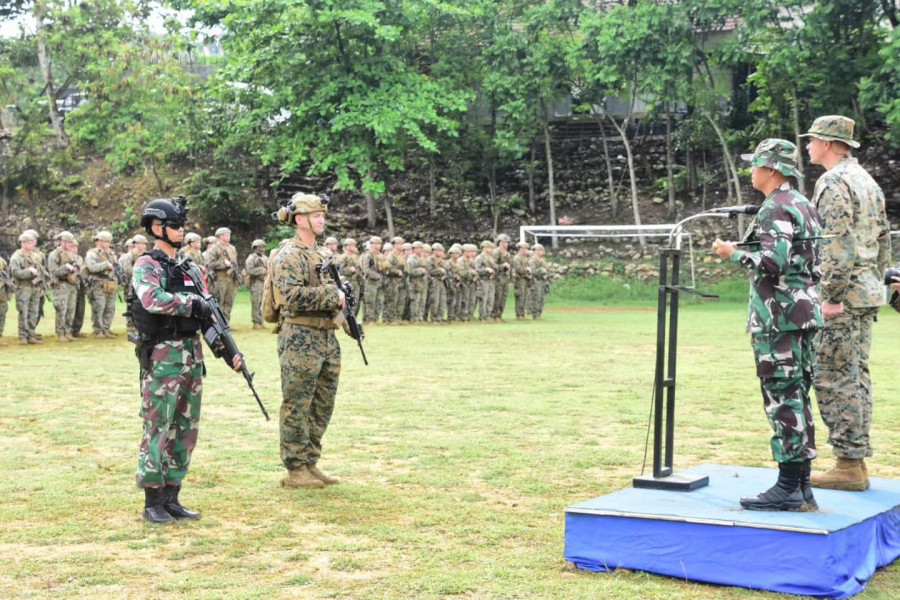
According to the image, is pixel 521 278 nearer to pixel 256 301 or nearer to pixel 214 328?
pixel 256 301

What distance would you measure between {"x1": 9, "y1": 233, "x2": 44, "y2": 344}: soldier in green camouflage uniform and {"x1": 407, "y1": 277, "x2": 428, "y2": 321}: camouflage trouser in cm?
851

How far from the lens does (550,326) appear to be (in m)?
23.7

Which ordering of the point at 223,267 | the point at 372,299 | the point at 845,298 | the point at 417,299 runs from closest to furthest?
the point at 845,298, the point at 223,267, the point at 372,299, the point at 417,299

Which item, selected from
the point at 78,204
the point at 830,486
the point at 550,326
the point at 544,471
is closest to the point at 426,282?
the point at 550,326

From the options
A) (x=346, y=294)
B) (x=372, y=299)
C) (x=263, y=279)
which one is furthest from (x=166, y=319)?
(x=372, y=299)

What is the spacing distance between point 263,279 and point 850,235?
1809 centimetres

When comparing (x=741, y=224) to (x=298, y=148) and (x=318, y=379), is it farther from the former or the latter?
(x=318, y=379)

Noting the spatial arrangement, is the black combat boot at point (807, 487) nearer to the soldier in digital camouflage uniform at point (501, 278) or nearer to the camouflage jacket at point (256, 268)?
the camouflage jacket at point (256, 268)

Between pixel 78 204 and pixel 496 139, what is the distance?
16912mm

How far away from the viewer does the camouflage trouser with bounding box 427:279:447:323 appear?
82.4 feet

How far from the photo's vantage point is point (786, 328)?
5719 millimetres

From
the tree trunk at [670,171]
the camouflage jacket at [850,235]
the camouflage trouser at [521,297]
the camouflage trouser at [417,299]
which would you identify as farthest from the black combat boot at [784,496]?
the tree trunk at [670,171]

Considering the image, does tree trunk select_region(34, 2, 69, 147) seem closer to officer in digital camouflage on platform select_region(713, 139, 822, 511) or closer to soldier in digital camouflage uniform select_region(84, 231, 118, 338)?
soldier in digital camouflage uniform select_region(84, 231, 118, 338)

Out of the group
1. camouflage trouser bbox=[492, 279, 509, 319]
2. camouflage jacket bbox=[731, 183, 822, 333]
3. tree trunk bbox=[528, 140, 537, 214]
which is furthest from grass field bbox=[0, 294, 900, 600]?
tree trunk bbox=[528, 140, 537, 214]
